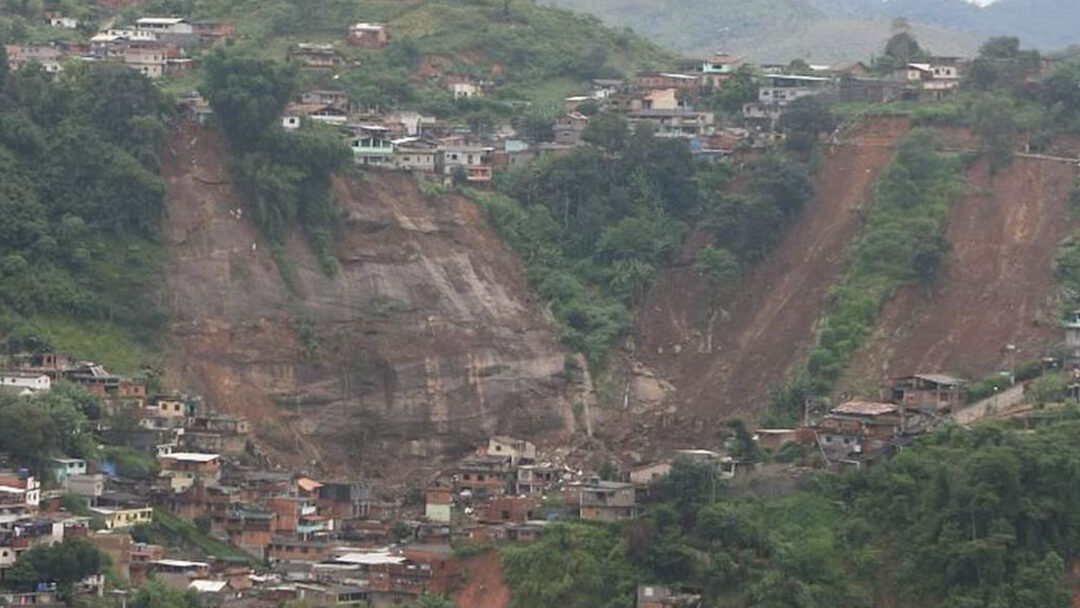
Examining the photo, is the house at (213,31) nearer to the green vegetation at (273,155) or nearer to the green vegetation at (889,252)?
the green vegetation at (273,155)

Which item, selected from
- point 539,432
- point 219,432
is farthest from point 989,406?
point 219,432

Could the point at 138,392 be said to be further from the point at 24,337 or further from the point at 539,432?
the point at 539,432

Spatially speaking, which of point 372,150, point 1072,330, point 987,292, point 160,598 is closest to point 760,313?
point 987,292

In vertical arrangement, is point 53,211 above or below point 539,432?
above

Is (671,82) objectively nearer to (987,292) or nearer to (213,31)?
(213,31)

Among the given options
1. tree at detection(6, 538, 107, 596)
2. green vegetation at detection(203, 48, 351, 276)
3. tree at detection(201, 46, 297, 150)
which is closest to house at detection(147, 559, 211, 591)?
tree at detection(6, 538, 107, 596)
